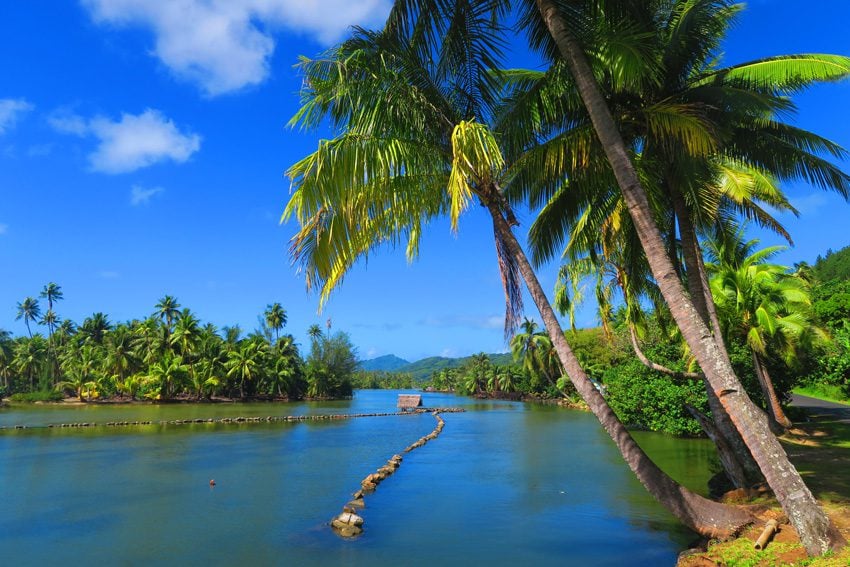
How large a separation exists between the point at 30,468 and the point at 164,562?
1225cm

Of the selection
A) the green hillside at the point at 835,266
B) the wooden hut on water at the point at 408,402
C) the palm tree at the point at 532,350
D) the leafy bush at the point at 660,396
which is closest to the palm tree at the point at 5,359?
the wooden hut on water at the point at 408,402

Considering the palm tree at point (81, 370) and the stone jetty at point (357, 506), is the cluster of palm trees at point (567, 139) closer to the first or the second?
the stone jetty at point (357, 506)

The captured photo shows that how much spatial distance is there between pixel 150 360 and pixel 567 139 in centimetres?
6020

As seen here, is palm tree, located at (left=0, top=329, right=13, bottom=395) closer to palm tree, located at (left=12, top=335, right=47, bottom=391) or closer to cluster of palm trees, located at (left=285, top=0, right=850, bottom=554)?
palm tree, located at (left=12, top=335, right=47, bottom=391)

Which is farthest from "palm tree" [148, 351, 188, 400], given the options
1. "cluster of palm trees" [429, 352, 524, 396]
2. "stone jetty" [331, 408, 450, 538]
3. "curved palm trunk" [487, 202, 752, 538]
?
"curved palm trunk" [487, 202, 752, 538]

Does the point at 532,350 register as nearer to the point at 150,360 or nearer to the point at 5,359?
the point at 150,360

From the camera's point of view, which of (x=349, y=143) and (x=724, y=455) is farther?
(x=724, y=455)

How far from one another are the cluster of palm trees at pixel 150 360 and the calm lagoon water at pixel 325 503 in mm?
35546

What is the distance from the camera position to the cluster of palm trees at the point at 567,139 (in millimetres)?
6711

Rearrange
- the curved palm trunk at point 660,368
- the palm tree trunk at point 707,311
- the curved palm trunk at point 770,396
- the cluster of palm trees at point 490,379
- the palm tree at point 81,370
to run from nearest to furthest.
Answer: the palm tree trunk at point 707,311, the curved palm trunk at point 660,368, the curved palm trunk at point 770,396, the palm tree at point 81,370, the cluster of palm trees at point 490,379

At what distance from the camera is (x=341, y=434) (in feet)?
91.3

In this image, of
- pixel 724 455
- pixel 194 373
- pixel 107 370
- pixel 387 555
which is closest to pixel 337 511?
pixel 387 555

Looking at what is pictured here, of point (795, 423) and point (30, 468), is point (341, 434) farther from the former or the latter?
point (795, 423)

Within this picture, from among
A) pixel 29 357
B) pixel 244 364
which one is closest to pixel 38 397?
pixel 29 357
